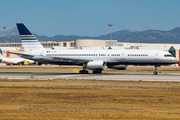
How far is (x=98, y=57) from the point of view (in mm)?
54531

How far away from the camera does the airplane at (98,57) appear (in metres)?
52.6

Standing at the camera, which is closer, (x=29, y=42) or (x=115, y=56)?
(x=115, y=56)

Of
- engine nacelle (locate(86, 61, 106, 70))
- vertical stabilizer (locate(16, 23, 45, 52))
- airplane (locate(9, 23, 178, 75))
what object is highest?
vertical stabilizer (locate(16, 23, 45, 52))

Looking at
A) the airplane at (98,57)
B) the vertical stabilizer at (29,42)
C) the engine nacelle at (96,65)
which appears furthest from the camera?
the vertical stabilizer at (29,42)

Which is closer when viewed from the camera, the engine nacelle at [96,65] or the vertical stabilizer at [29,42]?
the engine nacelle at [96,65]

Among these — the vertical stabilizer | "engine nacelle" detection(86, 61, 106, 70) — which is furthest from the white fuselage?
the vertical stabilizer

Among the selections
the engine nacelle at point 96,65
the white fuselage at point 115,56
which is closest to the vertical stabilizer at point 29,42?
the white fuselage at point 115,56

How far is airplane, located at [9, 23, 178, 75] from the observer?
172 ft

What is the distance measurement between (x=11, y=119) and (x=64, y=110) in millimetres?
3706

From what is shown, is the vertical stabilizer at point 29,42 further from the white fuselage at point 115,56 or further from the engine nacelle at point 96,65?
the engine nacelle at point 96,65

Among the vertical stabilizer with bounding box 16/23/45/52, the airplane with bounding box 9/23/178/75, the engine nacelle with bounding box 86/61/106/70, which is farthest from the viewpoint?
the vertical stabilizer with bounding box 16/23/45/52

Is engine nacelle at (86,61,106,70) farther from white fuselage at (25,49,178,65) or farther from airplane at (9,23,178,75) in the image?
white fuselage at (25,49,178,65)

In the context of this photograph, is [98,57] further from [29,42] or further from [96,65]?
[29,42]

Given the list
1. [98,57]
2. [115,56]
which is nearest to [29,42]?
[98,57]
